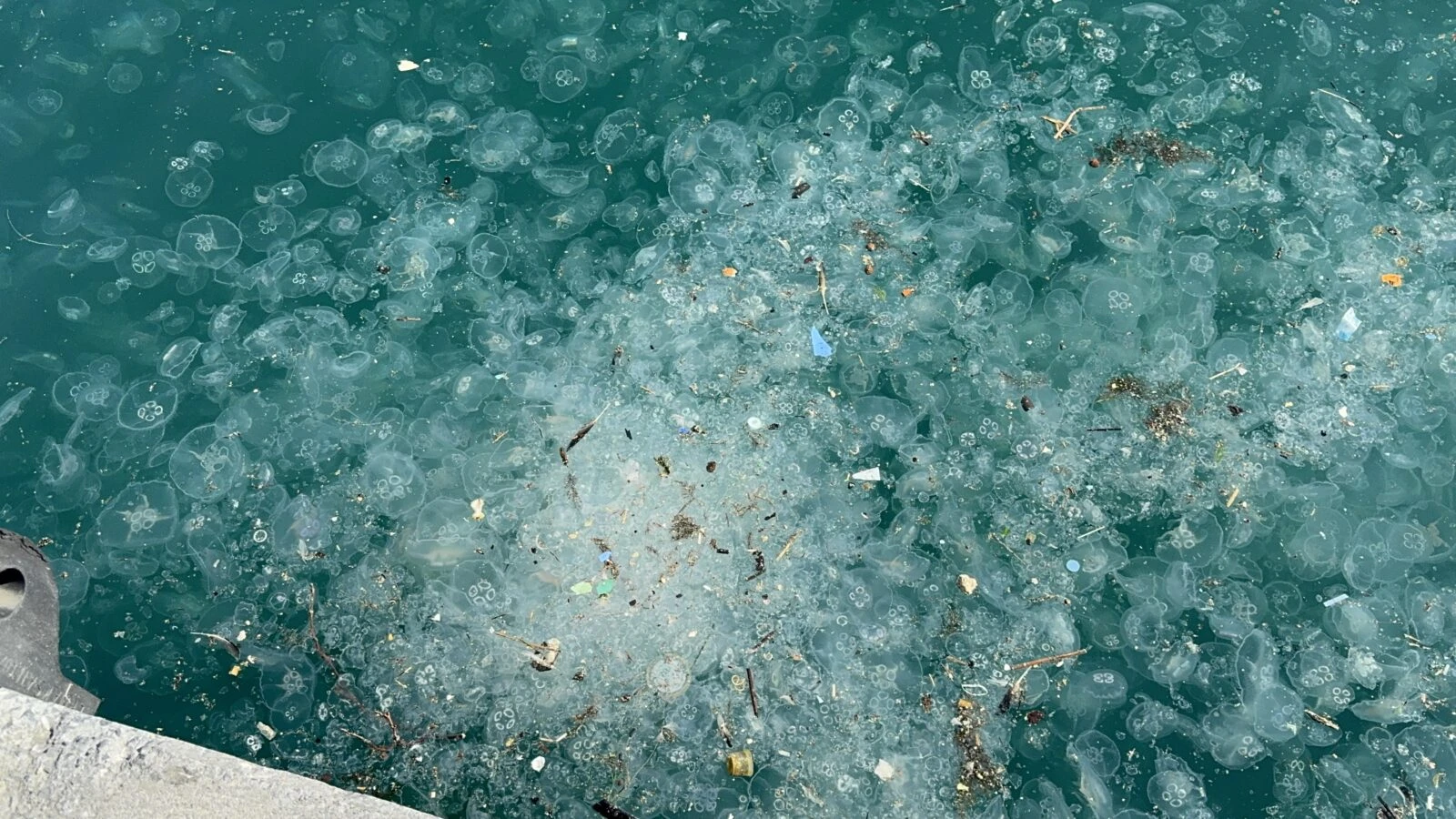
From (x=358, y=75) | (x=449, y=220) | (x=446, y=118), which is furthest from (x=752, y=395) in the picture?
(x=358, y=75)

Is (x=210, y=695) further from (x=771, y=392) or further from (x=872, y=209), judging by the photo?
(x=872, y=209)

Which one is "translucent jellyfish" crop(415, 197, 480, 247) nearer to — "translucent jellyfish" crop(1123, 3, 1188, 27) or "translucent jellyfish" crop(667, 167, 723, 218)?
"translucent jellyfish" crop(667, 167, 723, 218)

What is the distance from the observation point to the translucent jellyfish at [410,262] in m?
4.23

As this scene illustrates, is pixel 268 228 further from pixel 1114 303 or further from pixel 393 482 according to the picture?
pixel 1114 303

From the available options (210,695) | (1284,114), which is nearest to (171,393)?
(210,695)

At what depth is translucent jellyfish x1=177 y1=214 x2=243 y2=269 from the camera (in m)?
4.27

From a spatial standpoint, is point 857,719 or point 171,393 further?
point 171,393

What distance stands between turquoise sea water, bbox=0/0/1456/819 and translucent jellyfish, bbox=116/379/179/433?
0.08 ft

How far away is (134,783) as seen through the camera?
9.61ft

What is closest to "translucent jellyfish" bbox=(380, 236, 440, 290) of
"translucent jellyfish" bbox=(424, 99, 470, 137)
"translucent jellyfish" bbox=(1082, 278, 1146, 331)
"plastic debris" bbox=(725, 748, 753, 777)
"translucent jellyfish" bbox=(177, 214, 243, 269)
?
"translucent jellyfish" bbox=(424, 99, 470, 137)

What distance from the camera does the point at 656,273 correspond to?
4.22 m

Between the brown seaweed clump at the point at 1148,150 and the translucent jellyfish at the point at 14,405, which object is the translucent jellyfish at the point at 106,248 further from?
the brown seaweed clump at the point at 1148,150

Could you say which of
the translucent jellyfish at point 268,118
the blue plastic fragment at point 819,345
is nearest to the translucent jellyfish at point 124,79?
the translucent jellyfish at point 268,118

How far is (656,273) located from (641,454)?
77 centimetres
